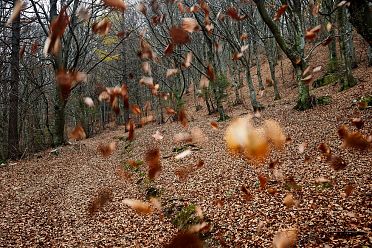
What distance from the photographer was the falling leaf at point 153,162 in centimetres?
946

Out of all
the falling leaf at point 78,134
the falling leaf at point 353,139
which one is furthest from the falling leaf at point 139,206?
the falling leaf at point 78,134

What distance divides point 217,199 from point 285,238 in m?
2.05

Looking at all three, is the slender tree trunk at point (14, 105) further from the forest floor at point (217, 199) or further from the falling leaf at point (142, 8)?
the falling leaf at point (142, 8)

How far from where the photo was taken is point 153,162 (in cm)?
1165

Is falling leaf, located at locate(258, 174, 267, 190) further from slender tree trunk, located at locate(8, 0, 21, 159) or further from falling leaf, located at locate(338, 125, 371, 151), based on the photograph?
slender tree trunk, located at locate(8, 0, 21, 159)

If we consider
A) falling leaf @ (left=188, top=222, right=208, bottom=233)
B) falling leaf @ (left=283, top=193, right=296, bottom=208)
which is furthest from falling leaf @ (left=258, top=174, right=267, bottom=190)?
falling leaf @ (left=188, top=222, right=208, bottom=233)

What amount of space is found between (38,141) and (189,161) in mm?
13429

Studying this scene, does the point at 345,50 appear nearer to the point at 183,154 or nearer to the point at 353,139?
the point at 353,139

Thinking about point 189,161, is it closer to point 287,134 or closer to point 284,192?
point 287,134

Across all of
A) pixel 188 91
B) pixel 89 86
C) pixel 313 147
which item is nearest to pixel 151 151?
pixel 313 147

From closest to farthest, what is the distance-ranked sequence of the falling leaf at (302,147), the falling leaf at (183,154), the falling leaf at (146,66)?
the falling leaf at (302,147) → the falling leaf at (183,154) → the falling leaf at (146,66)

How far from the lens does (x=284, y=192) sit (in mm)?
6230

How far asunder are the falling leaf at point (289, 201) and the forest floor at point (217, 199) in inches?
2.9

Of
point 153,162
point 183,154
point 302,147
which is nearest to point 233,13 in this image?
point 183,154
